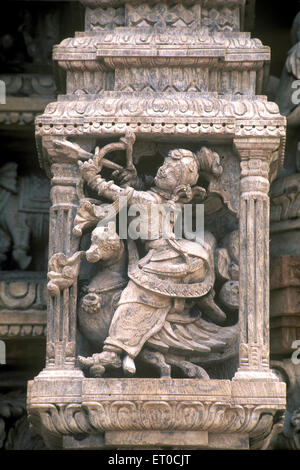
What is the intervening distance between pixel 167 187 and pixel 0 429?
2.68 m

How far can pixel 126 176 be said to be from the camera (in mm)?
10555

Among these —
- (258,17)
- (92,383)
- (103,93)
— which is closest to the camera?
(92,383)

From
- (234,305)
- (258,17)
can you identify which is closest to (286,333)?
(234,305)

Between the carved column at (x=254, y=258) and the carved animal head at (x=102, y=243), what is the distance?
91 centimetres

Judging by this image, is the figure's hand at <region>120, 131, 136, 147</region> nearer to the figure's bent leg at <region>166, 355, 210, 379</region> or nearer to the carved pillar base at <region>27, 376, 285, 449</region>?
the figure's bent leg at <region>166, 355, 210, 379</region>

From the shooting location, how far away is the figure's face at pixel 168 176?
1051cm

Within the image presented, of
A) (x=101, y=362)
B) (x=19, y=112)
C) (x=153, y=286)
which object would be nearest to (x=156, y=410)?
(x=101, y=362)

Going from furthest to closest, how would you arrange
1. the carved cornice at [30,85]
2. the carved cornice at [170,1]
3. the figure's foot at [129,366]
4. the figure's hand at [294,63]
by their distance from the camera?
the carved cornice at [30,85]
the figure's hand at [294,63]
the carved cornice at [170,1]
the figure's foot at [129,366]

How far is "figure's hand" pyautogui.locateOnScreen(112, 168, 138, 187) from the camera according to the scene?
34.6 ft

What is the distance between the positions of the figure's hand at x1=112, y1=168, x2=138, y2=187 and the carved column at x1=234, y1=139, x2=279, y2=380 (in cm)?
77

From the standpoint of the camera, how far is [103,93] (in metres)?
10.8

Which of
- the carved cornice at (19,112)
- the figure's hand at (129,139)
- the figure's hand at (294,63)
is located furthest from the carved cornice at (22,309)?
the figure's hand at (294,63)

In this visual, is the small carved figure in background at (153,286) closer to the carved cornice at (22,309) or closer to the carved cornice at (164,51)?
the carved cornice at (164,51)

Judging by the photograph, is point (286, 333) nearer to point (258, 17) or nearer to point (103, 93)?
point (103, 93)
